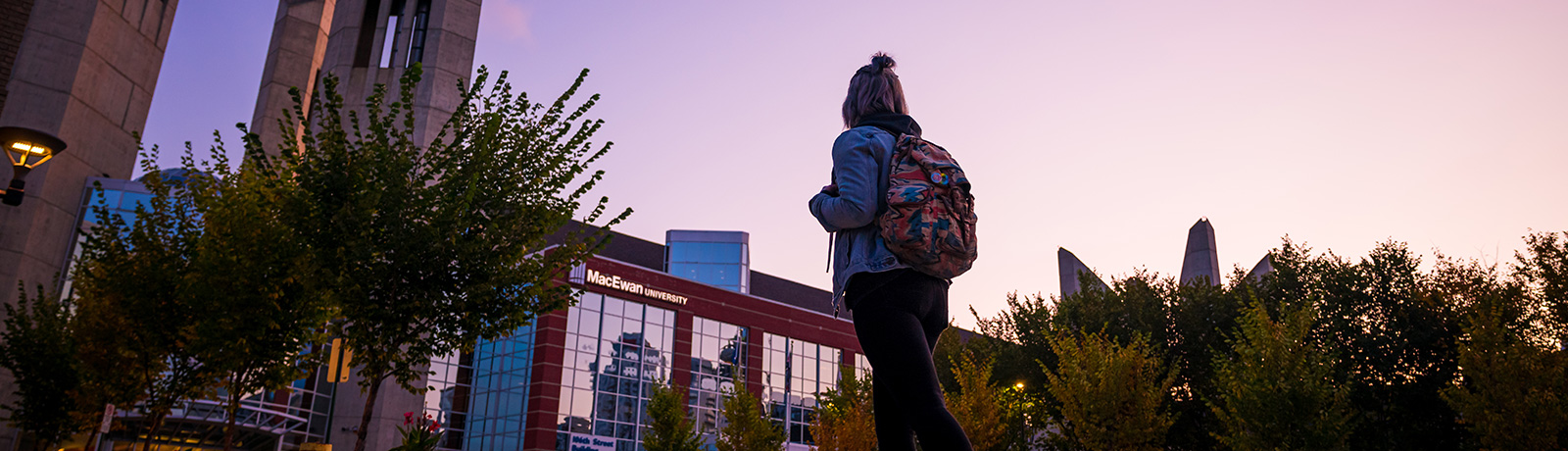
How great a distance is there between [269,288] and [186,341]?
A: 278 cm

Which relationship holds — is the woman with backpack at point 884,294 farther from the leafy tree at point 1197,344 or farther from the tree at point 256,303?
the leafy tree at point 1197,344

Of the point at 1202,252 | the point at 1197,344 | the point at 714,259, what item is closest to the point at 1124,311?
the point at 1197,344

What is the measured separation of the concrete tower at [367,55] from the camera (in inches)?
1481

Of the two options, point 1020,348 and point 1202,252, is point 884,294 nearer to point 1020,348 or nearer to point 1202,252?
point 1020,348

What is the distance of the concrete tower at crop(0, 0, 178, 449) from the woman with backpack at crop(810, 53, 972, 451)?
24936 millimetres

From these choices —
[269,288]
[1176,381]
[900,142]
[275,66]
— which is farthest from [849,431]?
[275,66]

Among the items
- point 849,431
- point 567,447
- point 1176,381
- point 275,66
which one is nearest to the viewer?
point 849,431

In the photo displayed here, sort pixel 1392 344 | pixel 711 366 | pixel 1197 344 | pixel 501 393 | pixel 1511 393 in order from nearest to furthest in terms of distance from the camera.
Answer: pixel 1511 393 < pixel 1392 344 < pixel 1197 344 < pixel 501 393 < pixel 711 366

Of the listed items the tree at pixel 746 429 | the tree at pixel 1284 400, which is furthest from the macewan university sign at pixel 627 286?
the tree at pixel 1284 400

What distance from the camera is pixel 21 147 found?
30.5 feet

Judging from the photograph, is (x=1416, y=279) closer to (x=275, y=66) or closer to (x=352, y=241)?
(x=352, y=241)

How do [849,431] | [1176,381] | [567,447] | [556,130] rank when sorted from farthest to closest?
1. [567,447]
2. [1176,381]
3. [849,431]
4. [556,130]

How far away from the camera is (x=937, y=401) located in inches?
92.7

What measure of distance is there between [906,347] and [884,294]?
0.16 meters
